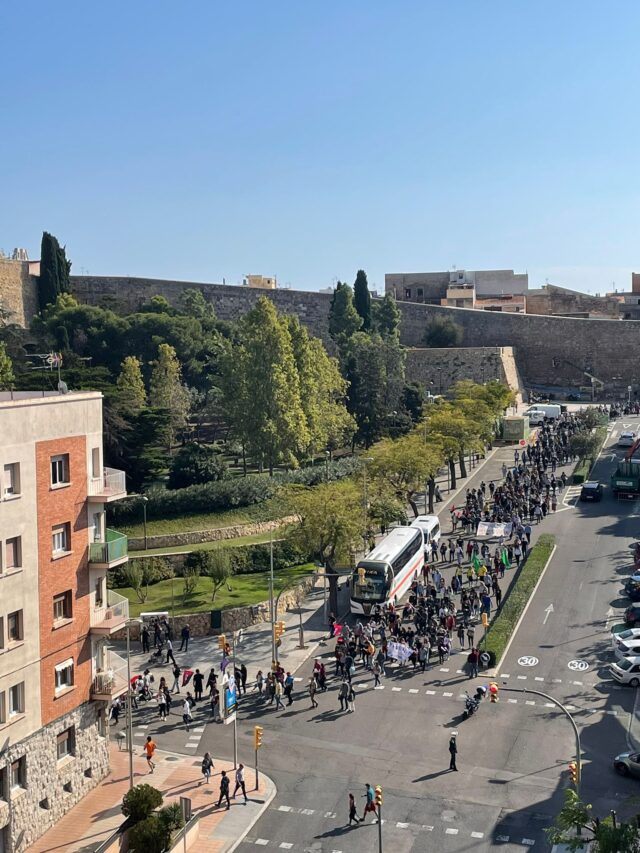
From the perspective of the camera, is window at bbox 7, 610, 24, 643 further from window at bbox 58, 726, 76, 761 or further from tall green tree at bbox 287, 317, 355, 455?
tall green tree at bbox 287, 317, 355, 455

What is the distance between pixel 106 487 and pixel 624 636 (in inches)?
715

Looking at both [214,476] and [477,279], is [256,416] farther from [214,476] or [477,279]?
[477,279]

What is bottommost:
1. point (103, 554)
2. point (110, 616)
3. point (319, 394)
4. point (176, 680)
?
point (176, 680)

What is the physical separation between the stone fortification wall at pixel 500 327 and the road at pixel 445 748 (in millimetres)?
65237

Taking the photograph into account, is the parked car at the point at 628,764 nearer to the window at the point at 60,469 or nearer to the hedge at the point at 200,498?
the window at the point at 60,469

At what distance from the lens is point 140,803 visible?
76.8 ft

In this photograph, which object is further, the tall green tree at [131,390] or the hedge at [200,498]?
the tall green tree at [131,390]

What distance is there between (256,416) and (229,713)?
30504 mm

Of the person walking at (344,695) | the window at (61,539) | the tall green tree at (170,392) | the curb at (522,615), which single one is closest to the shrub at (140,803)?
the window at (61,539)

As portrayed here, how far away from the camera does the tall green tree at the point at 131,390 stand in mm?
54125

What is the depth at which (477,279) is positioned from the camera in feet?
444

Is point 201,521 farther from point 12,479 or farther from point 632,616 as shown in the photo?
point 12,479

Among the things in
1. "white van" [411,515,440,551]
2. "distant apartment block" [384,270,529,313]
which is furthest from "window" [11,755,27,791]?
"distant apartment block" [384,270,529,313]

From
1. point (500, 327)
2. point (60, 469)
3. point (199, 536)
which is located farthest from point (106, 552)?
point (500, 327)
